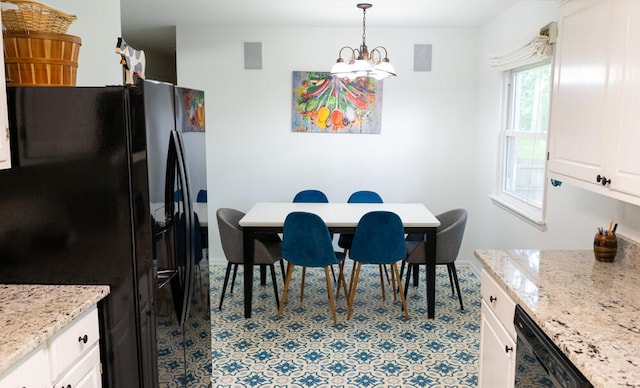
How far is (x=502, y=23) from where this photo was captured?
440 centimetres

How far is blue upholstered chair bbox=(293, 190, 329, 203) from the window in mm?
1612

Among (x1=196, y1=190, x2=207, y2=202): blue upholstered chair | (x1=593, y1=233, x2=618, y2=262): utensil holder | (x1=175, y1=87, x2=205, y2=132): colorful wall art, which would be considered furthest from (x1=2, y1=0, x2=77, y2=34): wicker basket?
(x1=593, y1=233, x2=618, y2=262): utensil holder

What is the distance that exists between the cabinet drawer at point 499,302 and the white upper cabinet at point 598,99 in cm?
56

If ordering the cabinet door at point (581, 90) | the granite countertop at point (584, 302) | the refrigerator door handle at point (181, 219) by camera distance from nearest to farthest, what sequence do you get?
the granite countertop at point (584, 302)
the cabinet door at point (581, 90)
the refrigerator door handle at point (181, 219)

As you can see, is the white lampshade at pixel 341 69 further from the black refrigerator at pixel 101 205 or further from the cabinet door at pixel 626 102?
the cabinet door at pixel 626 102

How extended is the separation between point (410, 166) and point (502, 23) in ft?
5.30

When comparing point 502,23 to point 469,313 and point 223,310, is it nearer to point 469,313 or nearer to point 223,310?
point 469,313

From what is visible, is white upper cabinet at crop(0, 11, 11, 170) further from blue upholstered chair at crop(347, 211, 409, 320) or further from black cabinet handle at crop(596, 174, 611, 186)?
blue upholstered chair at crop(347, 211, 409, 320)

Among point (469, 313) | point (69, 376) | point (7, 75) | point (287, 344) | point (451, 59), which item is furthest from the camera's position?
point (451, 59)

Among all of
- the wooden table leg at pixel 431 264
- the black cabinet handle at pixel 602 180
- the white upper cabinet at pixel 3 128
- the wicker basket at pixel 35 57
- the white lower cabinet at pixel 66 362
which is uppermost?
the wicker basket at pixel 35 57

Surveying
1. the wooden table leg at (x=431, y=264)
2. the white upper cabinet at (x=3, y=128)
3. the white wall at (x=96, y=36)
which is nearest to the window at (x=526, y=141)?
the wooden table leg at (x=431, y=264)

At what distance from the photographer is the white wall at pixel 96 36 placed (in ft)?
8.81

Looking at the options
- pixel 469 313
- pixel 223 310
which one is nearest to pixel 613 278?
pixel 469 313

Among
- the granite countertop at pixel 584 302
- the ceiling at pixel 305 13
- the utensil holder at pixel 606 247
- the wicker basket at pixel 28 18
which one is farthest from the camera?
the ceiling at pixel 305 13
